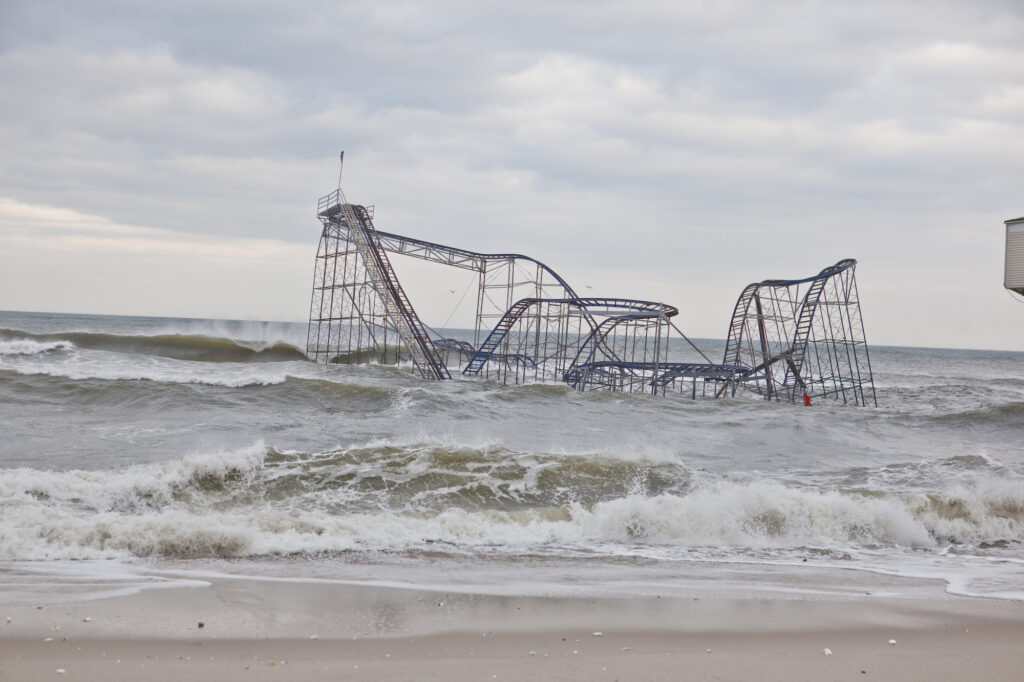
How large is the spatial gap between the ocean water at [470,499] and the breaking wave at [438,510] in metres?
0.03

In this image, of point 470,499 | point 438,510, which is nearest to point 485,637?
point 438,510

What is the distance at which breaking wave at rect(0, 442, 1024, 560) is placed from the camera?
7746mm

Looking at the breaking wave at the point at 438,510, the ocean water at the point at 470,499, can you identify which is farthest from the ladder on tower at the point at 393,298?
the breaking wave at the point at 438,510

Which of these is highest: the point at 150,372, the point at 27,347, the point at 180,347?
the point at 180,347

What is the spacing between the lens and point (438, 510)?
10.2m

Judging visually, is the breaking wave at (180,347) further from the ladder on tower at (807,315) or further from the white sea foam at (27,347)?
the ladder on tower at (807,315)

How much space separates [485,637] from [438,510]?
5038 mm

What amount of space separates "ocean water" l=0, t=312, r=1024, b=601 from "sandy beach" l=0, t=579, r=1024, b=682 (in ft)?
1.83

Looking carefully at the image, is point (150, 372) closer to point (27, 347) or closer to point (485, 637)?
point (27, 347)

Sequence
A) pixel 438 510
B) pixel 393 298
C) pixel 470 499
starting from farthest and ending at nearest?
pixel 393 298
pixel 470 499
pixel 438 510

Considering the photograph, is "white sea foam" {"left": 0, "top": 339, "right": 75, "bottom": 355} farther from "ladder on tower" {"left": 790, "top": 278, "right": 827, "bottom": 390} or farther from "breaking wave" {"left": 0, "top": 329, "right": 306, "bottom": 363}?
"ladder on tower" {"left": 790, "top": 278, "right": 827, "bottom": 390}

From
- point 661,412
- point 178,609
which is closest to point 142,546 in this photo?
point 178,609

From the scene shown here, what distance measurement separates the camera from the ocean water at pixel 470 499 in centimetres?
729

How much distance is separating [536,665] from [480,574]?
2448mm
